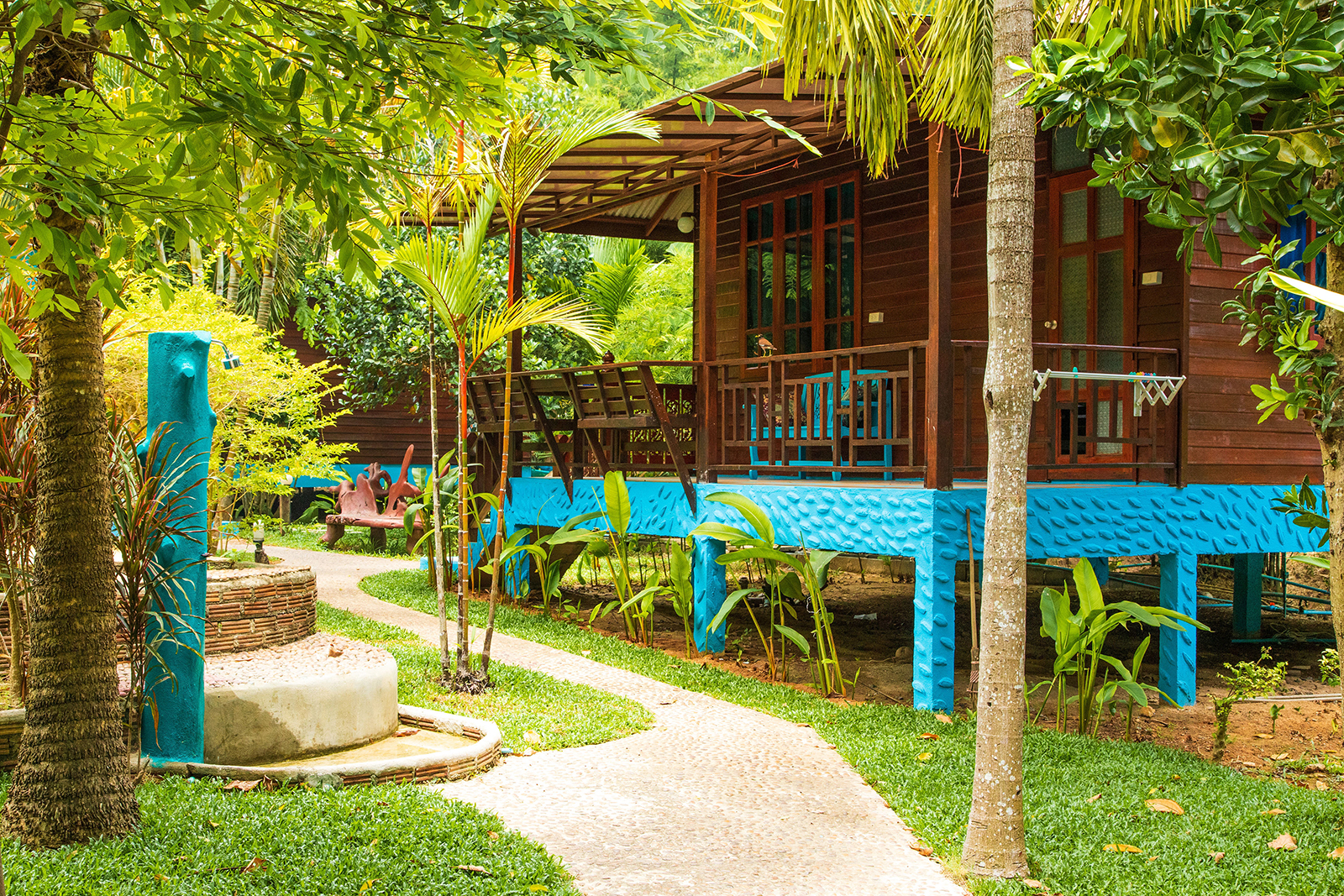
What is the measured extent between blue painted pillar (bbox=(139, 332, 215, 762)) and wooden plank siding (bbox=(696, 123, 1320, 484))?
519 centimetres

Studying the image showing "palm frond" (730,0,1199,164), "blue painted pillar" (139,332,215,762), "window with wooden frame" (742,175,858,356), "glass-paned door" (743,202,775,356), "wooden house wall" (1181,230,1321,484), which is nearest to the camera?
"blue painted pillar" (139,332,215,762)

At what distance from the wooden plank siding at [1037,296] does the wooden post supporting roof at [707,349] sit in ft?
1.41

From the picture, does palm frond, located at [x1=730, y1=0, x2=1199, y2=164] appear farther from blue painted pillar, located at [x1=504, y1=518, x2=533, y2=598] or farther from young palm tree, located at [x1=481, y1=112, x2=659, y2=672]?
blue painted pillar, located at [x1=504, y1=518, x2=533, y2=598]

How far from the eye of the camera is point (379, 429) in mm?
22062

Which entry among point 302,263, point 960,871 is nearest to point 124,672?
point 960,871

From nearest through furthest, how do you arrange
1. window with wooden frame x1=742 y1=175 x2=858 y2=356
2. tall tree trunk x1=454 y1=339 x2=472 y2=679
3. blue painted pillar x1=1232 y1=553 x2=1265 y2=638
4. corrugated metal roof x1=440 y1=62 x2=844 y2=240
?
1. tall tree trunk x1=454 y1=339 x2=472 y2=679
2. corrugated metal roof x1=440 y1=62 x2=844 y2=240
3. blue painted pillar x1=1232 y1=553 x2=1265 y2=638
4. window with wooden frame x1=742 y1=175 x2=858 y2=356

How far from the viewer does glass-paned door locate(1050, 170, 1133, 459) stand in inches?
354

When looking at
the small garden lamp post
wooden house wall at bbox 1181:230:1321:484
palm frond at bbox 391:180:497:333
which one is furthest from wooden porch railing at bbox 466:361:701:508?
Answer: the small garden lamp post

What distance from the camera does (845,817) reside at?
4875 millimetres

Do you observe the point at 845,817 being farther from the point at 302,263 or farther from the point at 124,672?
the point at 302,263

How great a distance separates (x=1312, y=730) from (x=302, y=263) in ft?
58.3

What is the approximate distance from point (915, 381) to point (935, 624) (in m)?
2.22

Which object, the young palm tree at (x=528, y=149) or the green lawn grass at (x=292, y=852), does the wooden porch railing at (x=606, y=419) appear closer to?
the young palm tree at (x=528, y=149)

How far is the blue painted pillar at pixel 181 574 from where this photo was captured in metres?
4.91
